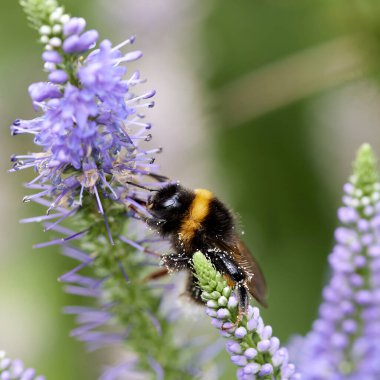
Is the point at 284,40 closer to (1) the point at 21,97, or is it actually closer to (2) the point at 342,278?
(1) the point at 21,97

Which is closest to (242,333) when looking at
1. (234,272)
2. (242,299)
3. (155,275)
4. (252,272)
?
(242,299)

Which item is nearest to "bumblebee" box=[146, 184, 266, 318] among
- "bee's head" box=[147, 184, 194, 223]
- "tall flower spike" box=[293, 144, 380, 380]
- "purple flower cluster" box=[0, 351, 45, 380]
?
"bee's head" box=[147, 184, 194, 223]

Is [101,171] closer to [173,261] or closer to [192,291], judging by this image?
[173,261]

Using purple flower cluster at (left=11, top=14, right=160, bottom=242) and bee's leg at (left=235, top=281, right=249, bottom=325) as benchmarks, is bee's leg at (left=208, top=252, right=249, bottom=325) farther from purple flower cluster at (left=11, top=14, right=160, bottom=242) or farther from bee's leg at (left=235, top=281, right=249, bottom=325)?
purple flower cluster at (left=11, top=14, right=160, bottom=242)

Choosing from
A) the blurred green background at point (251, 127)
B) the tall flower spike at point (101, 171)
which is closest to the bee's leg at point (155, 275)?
the tall flower spike at point (101, 171)

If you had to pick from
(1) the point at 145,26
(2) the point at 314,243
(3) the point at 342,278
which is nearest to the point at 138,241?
(3) the point at 342,278

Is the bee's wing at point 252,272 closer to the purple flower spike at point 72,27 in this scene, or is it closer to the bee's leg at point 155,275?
the bee's leg at point 155,275
